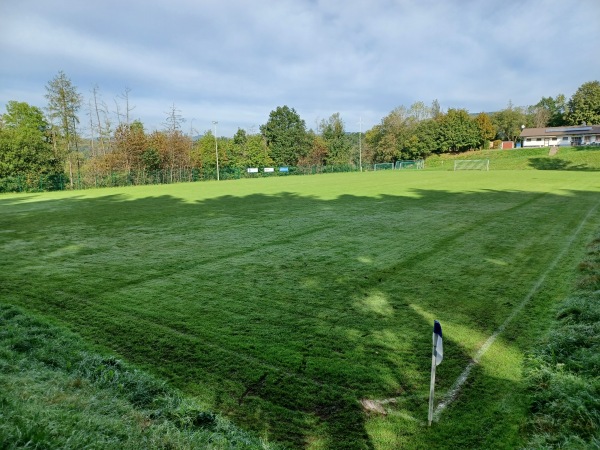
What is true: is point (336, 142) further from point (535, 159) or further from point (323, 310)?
point (323, 310)

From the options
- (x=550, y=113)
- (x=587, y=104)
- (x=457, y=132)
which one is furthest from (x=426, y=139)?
(x=550, y=113)

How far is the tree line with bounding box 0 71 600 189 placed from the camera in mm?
36906

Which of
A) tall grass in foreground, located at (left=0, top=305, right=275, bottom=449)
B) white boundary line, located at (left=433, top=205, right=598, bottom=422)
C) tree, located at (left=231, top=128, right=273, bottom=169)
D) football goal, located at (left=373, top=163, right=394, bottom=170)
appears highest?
tree, located at (left=231, top=128, right=273, bottom=169)

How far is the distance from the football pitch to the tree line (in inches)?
1187

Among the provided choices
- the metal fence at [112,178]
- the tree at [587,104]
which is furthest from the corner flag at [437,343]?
the tree at [587,104]

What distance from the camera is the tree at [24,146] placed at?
3152 cm

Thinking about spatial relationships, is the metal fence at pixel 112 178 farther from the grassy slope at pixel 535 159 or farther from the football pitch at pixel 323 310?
the grassy slope at pixel 535 159

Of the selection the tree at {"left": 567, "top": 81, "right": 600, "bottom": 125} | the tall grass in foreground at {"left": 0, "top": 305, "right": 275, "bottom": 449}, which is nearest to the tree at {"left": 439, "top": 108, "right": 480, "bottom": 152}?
the tree at {"left": 567, "top": 81, "right": 600, "bottom": 125}

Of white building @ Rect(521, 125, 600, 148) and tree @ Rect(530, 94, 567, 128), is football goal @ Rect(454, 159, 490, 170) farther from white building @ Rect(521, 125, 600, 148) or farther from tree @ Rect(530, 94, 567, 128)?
tree @ Rect(530, 94, 567, 128)

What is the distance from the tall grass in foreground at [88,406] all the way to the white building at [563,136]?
3379 inches

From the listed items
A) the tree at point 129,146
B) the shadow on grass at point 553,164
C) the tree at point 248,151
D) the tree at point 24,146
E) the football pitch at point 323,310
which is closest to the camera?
the football pitch at point 323,310

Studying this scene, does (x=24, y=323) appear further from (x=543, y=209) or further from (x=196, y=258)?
(x=543, y=209)

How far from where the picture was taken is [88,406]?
2.67 meters

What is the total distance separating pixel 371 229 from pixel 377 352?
22.5 feet
